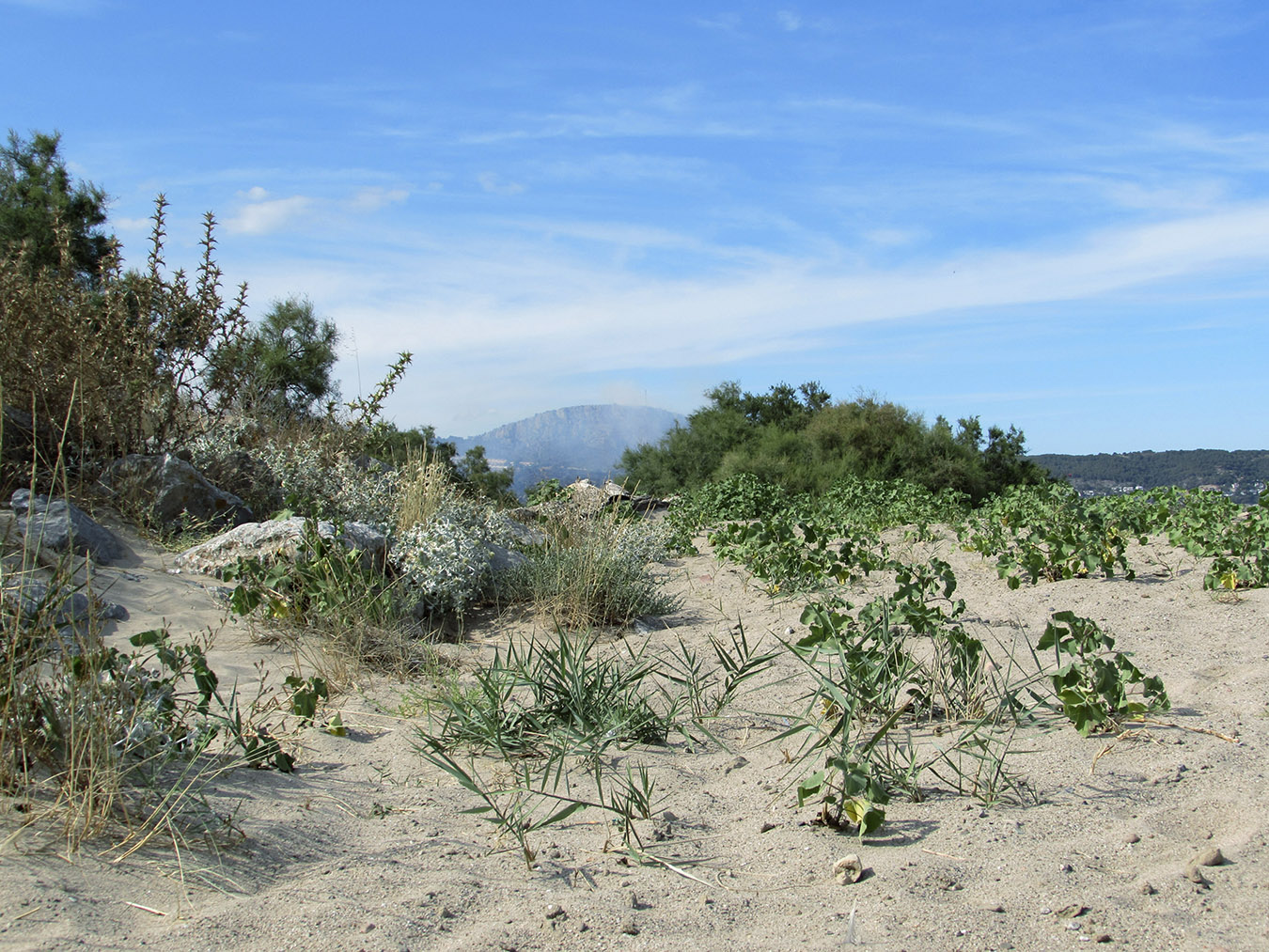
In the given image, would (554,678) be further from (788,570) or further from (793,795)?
(788,570)

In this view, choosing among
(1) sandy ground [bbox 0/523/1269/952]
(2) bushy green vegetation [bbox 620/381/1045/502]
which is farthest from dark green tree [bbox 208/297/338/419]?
(1) sandy ground [bbox 0/523/1269/952]

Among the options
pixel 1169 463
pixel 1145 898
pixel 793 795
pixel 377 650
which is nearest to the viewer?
pixel 1145 898

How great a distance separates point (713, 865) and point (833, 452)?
Result: 17499 millimetres

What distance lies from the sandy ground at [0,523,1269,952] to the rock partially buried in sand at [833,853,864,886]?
0.10 feet

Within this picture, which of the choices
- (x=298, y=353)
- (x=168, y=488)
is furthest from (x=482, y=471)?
(x=168, y=488)

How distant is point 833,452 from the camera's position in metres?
19.1

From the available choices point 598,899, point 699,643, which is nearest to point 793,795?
point 598,899

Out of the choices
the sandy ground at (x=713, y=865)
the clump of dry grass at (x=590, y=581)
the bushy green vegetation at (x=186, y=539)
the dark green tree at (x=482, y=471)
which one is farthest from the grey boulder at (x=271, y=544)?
the dark green tree at (x=482, y=471)

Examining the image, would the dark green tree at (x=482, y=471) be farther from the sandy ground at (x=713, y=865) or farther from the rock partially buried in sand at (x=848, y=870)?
the rock partially buried in sand at (x=848, y=870)

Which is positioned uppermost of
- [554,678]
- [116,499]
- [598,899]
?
[116,499]

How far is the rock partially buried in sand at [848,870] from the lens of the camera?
6.71 feet

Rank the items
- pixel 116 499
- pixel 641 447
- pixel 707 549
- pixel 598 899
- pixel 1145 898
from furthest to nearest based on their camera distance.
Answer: pixel 641 447
pixel 707 549
pixel 116 499
pixel 598 899
pixel 1145 898

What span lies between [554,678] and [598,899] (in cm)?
123

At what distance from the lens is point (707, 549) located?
8.80m
